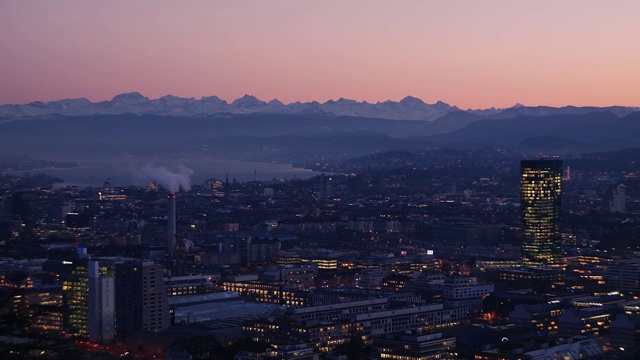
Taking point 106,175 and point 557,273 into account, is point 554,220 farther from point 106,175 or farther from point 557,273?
point 106,175

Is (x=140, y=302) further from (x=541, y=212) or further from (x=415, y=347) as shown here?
(x=541, y=212)

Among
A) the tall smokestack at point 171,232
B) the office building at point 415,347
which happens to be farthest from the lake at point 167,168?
the office building at point 415,347

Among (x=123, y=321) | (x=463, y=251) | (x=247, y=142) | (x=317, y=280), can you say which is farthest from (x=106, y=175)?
(x=123, y=321)

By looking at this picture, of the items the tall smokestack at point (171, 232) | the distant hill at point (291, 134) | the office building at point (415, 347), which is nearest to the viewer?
the office building at point (415, 347)

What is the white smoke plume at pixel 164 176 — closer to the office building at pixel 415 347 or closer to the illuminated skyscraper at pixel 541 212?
the illuminated skyscraper at pixel 541 212

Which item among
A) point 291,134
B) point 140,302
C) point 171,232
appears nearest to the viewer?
point 140,302

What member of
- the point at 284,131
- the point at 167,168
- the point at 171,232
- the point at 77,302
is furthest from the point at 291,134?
the point at 77,302

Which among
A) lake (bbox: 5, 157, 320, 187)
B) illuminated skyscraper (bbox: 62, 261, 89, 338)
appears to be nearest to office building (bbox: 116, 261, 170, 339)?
illuminated skyscraper (bbox: 62, 261, 89, 338)

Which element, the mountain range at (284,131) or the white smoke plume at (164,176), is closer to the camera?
the white smoke plume at (164,176)
